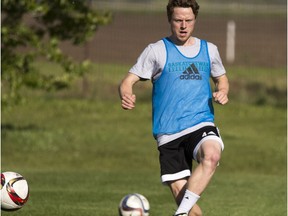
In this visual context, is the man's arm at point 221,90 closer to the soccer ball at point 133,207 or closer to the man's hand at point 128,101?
the man's hand at point 128,101

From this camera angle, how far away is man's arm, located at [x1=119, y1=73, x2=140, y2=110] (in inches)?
359

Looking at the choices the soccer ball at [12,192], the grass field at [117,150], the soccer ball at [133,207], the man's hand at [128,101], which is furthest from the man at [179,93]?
the grass field at [117,150]

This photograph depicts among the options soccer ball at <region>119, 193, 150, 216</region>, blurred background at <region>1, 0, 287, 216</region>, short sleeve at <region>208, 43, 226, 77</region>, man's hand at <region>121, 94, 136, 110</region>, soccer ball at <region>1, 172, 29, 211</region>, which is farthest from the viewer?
blurred background at <region>1, 0, 287, 216</region>

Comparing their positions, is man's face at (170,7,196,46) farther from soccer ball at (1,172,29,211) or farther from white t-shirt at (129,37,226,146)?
soccer ball at (1,172,29,211)

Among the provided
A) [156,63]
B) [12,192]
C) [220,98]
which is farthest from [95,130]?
[220,98]

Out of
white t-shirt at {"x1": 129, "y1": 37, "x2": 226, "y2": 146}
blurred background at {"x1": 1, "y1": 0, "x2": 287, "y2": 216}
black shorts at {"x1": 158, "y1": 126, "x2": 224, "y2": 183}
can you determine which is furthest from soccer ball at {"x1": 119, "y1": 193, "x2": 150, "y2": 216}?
blurred background at {"x1": 1, "y1": 0, "x2": 287, "y2": 216}

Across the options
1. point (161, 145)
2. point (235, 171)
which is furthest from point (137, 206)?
point (235, 171)

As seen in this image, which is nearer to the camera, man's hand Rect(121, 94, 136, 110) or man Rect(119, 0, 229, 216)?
man's hand Rect(121, 94, 136, 110)

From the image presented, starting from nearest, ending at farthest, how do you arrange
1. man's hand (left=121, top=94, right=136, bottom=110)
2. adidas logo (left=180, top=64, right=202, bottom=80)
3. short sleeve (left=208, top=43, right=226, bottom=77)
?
man's hand (left=121, top=94, right=136, bottom=110), adidas logo (left=180, top=64, right=202, bottom=80), short sleeve (left=208, top=43, right=226, bottom=77)

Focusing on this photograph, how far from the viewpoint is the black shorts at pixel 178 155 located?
934 centimetres

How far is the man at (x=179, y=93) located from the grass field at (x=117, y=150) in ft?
8.22

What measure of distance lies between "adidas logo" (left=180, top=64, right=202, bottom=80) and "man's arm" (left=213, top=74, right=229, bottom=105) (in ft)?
0.76

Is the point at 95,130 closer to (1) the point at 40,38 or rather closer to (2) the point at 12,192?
(1) the point at 40,38

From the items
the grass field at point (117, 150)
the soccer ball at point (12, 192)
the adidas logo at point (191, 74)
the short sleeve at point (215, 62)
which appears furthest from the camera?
the grass field at point (117, 150)
